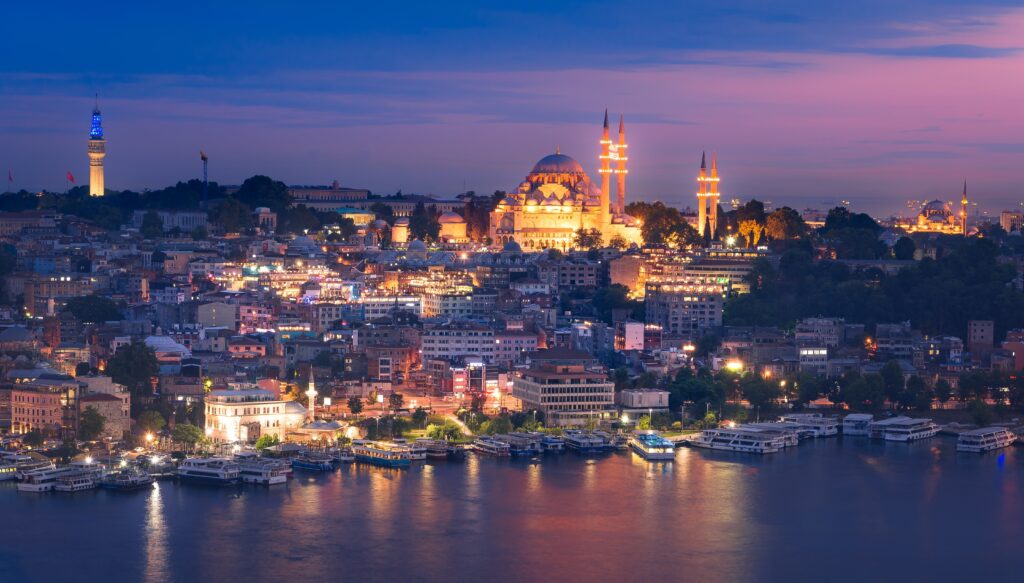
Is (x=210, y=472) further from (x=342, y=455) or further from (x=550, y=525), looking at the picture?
(x=550, y=525)

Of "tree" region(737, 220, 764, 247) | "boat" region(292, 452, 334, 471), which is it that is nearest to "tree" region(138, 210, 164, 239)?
"tree" region(737, 220, 764, 247)

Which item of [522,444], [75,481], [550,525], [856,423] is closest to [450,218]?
[856,423]

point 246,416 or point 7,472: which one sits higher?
point 246,416

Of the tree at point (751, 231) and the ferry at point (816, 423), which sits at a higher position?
the tree at point (751, 231)

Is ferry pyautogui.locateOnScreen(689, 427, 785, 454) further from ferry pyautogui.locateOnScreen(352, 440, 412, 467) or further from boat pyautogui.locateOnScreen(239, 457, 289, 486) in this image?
boat pyautogui.locateOnScreen(239, 457, 289, 486)

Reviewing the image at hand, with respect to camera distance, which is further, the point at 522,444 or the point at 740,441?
the point at 740,441

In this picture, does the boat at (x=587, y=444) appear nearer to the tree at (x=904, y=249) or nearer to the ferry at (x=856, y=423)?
the ferry at (x=856, y=423)

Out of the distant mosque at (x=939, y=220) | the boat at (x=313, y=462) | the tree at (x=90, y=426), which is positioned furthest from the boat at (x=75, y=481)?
the distant mosque at (x=939, y=220)

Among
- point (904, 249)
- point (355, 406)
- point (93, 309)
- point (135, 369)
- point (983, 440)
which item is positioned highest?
point (904, 249)
